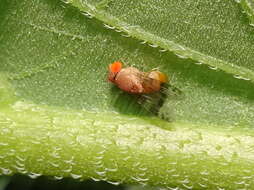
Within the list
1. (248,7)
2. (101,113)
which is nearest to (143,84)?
A: (101,113)

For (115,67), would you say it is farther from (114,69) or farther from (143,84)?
(143,84)

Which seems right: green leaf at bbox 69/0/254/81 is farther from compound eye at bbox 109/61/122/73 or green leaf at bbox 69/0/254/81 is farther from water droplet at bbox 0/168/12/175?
water droplet at bbox 0/168/12/175

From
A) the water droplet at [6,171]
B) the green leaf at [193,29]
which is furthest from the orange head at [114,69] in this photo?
the water droplet at [6,171]

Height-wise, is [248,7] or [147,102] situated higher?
[248,7]

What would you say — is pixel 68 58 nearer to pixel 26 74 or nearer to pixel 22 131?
Result: pixel 26 74

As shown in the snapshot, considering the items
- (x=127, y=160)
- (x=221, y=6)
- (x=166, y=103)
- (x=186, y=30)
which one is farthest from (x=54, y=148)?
(x=221, y=6)

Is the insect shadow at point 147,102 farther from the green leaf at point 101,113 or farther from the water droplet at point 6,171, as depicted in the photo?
the water droplet at point 6,171

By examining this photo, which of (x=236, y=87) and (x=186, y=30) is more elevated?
(x=186, y=30)
